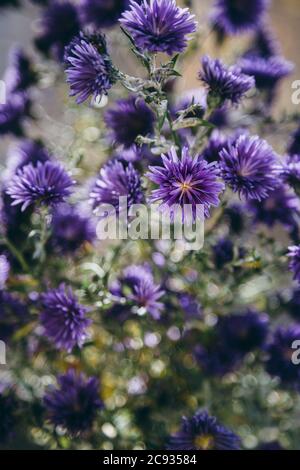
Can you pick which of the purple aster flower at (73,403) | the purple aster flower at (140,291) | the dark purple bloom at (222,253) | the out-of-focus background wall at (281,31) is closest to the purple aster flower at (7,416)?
the purple aster flower at (73,403)

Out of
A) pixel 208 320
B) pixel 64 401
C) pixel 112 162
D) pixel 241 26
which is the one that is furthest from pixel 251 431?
pixel 241 26

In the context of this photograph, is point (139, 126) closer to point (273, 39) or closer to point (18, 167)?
point (18, 167)

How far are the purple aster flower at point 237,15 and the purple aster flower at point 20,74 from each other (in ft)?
0.93

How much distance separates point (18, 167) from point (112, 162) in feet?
0.40

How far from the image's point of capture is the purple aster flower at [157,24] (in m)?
0.47

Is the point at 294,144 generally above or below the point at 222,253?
above

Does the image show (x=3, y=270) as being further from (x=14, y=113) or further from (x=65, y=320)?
(x=14, y=113)

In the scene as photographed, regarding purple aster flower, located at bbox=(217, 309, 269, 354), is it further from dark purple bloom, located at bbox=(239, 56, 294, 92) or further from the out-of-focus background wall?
the out-of-focus background wall

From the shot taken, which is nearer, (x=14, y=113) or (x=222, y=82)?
(x=222, y=82)

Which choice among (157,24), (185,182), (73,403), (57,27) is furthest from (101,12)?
(73,403)

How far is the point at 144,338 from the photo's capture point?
70 centimetres

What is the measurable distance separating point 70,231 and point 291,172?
0.91 feet

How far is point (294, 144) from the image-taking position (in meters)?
0.66

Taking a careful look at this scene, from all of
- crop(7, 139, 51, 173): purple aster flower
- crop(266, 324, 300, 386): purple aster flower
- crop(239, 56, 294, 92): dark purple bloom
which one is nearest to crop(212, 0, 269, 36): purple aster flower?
crop(239, 56, 294, 92): dark purple bloom
